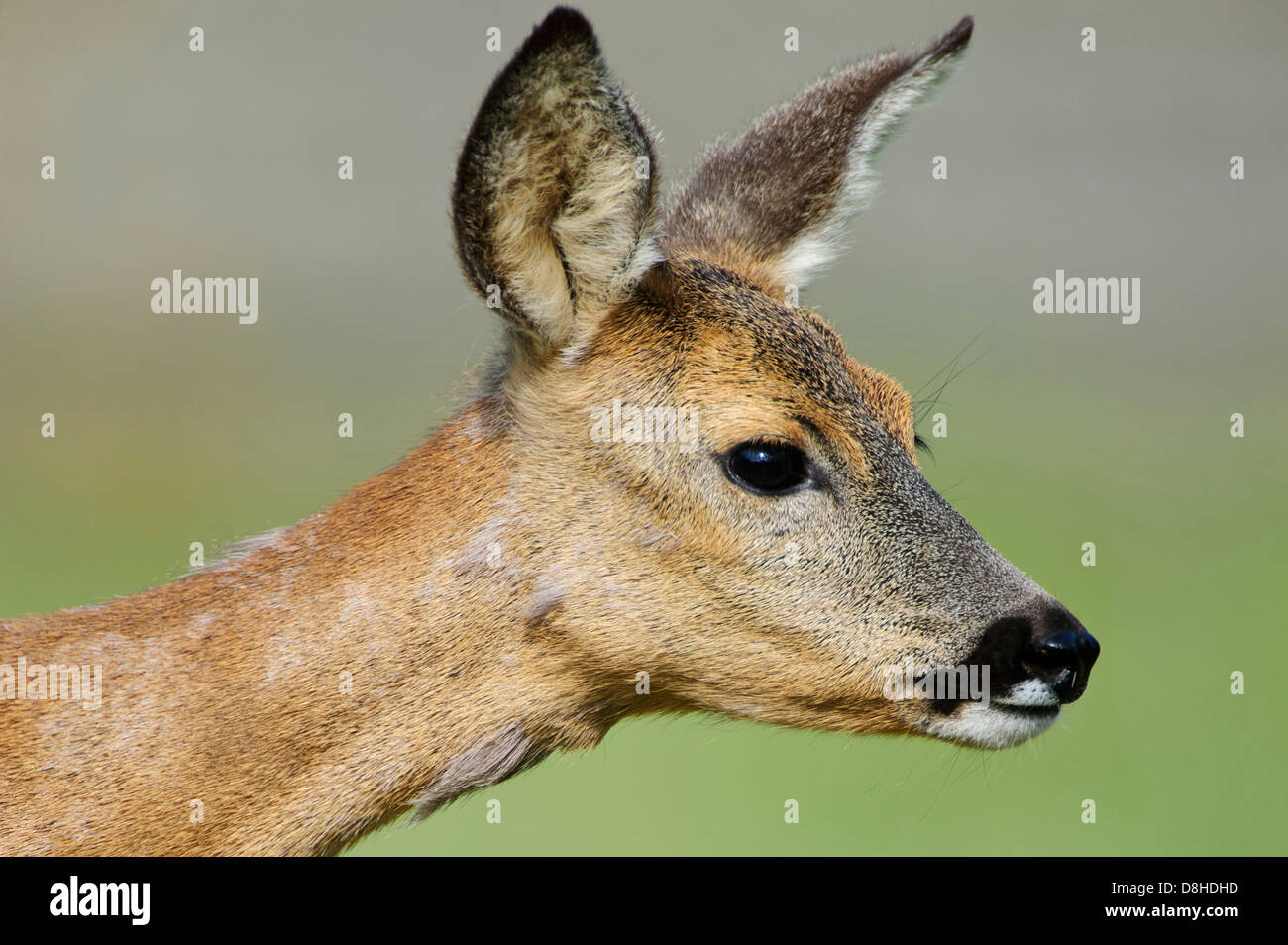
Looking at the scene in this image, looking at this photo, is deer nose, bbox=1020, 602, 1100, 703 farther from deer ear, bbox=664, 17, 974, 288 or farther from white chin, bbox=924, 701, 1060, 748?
deer ear, bbox=664, 17, 974, 288

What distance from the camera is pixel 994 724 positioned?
18.3ft

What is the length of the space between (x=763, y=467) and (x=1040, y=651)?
3.95 ft

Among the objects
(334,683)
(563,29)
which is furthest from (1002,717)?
(563,29)

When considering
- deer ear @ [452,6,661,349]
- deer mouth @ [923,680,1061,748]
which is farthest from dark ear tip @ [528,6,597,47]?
deer mouth @ [923,680,1061,748]

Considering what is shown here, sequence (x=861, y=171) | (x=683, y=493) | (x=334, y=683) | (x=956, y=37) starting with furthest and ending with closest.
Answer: (x=861, y=171), (x=956, y=37), (x=683, y=493), (x=334, y=683)

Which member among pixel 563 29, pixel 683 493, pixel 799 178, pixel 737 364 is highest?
pixel 799 178

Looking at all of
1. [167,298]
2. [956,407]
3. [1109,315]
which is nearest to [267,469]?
[167,298]

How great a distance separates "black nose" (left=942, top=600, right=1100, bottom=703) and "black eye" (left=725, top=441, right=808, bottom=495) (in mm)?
930

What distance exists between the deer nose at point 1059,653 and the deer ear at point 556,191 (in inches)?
80.8

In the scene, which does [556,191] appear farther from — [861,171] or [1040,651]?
[1040,651]

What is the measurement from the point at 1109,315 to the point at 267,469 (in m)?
16.6

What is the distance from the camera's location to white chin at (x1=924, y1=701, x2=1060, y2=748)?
5.57 metres

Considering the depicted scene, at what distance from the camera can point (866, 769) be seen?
15.8 metres

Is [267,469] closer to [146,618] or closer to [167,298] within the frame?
[167,298]
